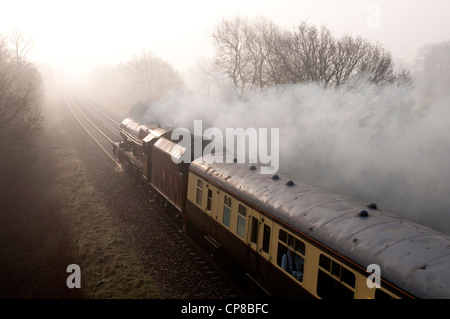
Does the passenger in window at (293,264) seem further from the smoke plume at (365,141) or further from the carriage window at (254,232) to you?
the smoke plume at (365,141)

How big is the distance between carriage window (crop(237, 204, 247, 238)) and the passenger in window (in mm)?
1569

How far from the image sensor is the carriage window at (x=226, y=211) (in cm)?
851

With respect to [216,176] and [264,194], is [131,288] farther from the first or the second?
[264,194]

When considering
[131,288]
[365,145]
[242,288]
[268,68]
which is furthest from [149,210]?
[268,68]

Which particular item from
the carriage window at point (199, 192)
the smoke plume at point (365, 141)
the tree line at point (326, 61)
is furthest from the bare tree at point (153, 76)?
the carriage window at point (199, 192)

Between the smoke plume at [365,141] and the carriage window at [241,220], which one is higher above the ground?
the smoke plume at [365,141]

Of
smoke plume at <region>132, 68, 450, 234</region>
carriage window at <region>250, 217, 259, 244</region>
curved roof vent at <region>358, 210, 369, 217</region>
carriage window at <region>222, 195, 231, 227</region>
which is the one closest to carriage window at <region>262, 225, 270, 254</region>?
carriage window at <region>250, 217, 259, 244</region>

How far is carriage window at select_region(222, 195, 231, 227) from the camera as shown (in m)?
8.51

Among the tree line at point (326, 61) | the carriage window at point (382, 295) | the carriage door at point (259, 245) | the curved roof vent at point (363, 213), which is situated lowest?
the carriage door at point (259, 245)

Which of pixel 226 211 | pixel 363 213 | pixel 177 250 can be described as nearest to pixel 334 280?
pixel 363 213

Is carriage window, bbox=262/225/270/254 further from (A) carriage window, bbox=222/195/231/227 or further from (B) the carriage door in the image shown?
(A) carriage window, bbox=222/195/231/227

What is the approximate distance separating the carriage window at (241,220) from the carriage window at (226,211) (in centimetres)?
50

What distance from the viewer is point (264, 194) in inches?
292
